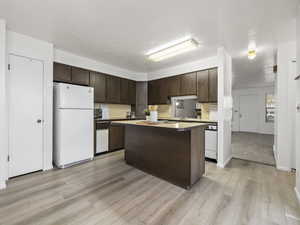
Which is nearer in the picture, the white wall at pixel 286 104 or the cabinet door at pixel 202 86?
the white wall at pixel 286 104

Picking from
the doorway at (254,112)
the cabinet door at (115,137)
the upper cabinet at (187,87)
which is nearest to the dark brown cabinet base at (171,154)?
the cabinet door at (115,137)

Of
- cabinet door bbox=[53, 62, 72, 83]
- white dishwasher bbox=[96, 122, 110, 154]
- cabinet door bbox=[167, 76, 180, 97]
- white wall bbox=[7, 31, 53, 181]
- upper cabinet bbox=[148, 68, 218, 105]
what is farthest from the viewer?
cabinet door bbox=[167, 76, 180, 97]

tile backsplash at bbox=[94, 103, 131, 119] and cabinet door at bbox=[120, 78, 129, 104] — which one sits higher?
cabinet door at bbox=[120, 78, 129, 104]

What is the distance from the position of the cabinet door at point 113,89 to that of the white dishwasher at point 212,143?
273 cm

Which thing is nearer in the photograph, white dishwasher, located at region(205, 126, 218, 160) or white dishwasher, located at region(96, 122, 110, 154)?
white dishwasher, located at region(205, 126, 218, 160)

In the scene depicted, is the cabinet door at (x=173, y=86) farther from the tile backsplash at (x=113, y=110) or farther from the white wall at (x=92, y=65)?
the tile backsplash at (x=113, y=110)

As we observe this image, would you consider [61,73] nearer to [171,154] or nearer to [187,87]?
[171,154]

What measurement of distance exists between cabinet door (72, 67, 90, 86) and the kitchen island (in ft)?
6.06

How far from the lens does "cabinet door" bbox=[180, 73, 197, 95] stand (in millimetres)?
3814

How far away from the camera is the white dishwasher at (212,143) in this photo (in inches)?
129

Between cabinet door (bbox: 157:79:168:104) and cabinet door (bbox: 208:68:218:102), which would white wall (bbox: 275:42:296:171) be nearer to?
cabinet door (bbox: 208:68:218:102)

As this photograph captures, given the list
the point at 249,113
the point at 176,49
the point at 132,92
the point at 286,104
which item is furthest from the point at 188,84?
the point at 249,113

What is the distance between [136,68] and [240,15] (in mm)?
3068

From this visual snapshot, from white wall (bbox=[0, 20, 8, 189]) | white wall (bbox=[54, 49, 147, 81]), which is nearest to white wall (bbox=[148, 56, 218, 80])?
white wall (bbox=[54, 49, 147, 81])
